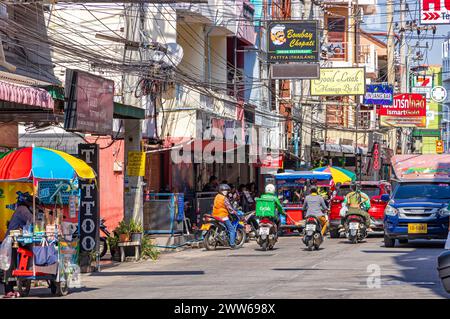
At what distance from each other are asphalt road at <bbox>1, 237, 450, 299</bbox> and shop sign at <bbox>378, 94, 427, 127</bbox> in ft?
132

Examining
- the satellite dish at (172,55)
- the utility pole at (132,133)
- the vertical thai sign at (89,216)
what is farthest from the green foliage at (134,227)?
the satellite dish at (172,55)

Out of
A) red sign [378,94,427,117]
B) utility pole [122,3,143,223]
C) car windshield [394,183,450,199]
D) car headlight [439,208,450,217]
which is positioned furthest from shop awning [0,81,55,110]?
red sign [378,94,427,117]

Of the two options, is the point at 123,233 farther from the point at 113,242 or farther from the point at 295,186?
the point at 295,186

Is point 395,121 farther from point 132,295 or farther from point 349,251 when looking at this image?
point 132,295

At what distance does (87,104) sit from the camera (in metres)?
22.0

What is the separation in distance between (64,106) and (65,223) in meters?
3.11

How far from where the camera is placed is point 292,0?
58000mm

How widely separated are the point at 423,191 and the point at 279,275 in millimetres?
11259

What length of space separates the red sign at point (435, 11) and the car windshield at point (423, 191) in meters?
17.8

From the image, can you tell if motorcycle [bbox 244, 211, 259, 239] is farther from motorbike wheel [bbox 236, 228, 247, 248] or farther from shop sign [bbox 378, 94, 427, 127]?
shop sign [bbox 378, 94, 427, 127]

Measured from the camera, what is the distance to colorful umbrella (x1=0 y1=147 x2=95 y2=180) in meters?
17.9

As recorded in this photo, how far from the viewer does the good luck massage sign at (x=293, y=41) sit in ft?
135

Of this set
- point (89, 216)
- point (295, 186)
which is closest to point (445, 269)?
point (89, 216)
